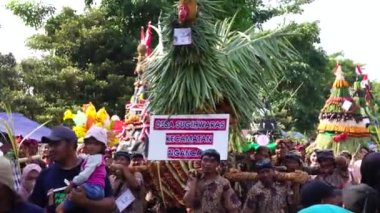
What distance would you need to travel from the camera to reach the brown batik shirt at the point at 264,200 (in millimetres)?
9688

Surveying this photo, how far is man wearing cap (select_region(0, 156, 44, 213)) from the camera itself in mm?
4531

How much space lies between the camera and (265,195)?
9719mm

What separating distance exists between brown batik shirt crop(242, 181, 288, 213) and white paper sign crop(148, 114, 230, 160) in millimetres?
714

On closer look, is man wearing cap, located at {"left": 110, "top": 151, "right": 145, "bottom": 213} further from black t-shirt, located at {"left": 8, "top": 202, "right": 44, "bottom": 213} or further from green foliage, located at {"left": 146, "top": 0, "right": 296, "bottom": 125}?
black t-shirt, located at {"left": 8, "top": 202, "right": 44, "bottom": 213}

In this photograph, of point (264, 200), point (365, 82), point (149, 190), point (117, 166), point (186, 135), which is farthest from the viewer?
→ point (365, 82)

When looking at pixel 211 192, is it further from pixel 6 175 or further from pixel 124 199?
pixel 6 175

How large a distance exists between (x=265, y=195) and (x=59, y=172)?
13.9ft

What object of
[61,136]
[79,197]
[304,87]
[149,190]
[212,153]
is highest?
[304,87]

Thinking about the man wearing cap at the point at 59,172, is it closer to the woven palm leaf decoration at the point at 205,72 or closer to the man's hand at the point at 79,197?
the man's hand at the point at 79,197

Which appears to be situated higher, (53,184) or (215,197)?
(53,184)

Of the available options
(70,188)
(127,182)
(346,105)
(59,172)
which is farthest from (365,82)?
(70,188)

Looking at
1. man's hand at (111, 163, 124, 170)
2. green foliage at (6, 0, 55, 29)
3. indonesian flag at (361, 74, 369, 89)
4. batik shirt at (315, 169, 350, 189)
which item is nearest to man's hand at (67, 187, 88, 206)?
man's hand at (111, 163, 124, 170)

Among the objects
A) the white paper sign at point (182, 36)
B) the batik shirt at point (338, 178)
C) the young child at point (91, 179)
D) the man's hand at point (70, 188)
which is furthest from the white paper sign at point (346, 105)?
the man's hand at point (70, 188)

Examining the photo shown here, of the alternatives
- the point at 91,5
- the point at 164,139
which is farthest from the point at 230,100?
the point at 91,5
